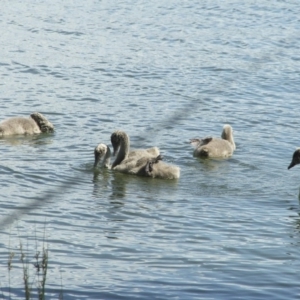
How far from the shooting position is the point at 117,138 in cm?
1374

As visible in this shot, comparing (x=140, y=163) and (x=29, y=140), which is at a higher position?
(x=29, y=140)

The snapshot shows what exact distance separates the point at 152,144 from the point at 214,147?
3.69ft

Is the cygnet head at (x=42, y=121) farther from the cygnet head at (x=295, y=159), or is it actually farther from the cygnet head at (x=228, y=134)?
the cygnet head at (x=295, y=159)

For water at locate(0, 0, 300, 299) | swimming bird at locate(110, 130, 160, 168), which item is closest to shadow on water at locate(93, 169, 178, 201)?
water at locate(0, 0, 300, 299)

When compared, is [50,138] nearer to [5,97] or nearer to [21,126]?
[21,126]

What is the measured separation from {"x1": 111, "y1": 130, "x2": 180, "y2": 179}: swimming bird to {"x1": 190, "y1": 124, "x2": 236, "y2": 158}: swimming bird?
78cm

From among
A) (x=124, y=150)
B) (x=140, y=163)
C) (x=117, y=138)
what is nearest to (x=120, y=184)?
(x=140, y=163)

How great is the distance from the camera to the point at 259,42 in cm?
2281

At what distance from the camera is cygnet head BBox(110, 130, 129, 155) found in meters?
13.7

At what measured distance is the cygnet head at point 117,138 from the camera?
13663 millimetres

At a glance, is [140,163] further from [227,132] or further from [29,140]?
[29,140]

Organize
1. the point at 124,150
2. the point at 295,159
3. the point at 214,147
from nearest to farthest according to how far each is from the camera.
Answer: the point at 295,159, the point at 124,150, the point at 214,147

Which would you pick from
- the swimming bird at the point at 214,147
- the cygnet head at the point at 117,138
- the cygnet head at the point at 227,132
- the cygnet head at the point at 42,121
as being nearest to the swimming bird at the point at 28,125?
the cygnet head at the point at 42,121

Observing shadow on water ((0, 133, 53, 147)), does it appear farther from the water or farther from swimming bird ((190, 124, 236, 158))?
swimming bird ((190, 124, 236, 158))
